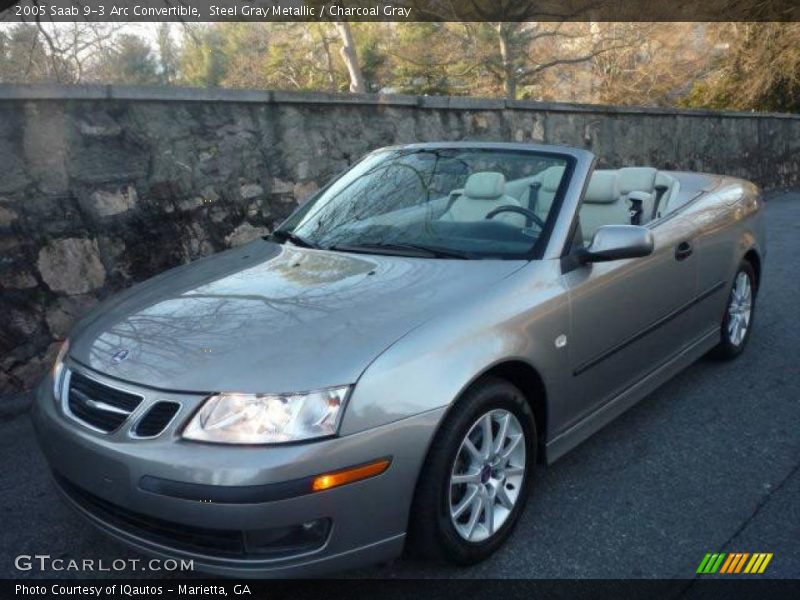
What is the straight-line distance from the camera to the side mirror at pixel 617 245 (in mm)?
3152

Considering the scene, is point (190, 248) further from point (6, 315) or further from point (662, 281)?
point (662, 281)

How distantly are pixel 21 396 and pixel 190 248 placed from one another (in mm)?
1590

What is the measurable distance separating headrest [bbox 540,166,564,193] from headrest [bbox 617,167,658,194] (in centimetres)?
116

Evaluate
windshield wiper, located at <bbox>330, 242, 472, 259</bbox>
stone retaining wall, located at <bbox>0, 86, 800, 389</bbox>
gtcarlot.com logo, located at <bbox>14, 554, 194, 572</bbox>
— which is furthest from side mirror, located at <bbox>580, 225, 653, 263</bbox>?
stone retaining wall, located at <bbox>0, 86, 800, 389</bbox>

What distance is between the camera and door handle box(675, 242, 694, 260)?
387 cm

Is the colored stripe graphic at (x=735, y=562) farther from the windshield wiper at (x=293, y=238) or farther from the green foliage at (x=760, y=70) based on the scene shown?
the green foliage at (x=760, y=70)

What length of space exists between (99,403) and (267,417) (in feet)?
2.14

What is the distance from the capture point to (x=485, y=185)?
3.68 meters

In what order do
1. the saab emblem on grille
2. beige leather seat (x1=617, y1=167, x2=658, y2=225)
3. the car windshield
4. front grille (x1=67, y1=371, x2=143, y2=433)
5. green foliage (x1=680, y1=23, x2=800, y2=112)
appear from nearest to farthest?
front grille (x1=67, y1=371, x2=143, y2=433) < the saab emblem on grille < the car windshield < beige leather seat (x1=617, y1=167, x2=658, y2=225) < green foliage (x1=680, y1=23, x2=800, y2=112)

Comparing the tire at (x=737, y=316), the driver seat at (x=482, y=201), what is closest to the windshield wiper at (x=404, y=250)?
the driver seat at (x=482, y=201)

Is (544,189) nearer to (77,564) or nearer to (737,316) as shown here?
(737,316)

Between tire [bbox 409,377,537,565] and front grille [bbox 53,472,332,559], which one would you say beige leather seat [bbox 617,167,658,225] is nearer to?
tire [bbox 409,377,537,565]

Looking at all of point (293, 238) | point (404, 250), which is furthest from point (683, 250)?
point (293, 238)

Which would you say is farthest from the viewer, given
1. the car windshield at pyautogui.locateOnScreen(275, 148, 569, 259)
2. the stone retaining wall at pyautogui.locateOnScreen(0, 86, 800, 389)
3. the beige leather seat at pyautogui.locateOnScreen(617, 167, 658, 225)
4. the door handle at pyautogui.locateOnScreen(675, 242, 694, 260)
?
the stone retaining wall at pyautogui.locateOnScreen(0, 86, 800, 389)
